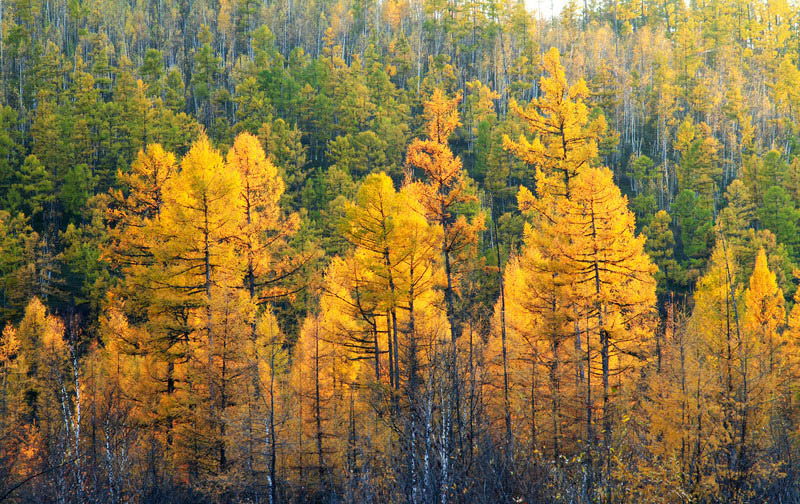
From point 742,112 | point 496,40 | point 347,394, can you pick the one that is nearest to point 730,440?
point 347,394

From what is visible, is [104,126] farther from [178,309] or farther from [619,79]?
[619,79]

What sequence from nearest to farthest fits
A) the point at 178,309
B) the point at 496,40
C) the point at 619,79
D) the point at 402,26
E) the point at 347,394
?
the point at 178,309 → the point at 347,394 → the point at 619,79 → the point at 496,40 → the point at 402,26

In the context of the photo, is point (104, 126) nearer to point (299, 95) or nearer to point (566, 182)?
point (299, 95)

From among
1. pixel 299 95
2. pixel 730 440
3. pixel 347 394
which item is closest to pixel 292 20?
pixel 299 95

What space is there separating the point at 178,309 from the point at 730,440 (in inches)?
573

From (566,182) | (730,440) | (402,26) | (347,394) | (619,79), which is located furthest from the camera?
(402,26)

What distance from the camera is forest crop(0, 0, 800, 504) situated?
12320 millimetres

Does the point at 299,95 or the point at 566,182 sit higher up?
the point at 299,95

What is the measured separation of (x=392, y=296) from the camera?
18453 millimetres

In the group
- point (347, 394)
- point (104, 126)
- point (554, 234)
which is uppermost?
point (104, 126)

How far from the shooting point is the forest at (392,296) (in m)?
12.3

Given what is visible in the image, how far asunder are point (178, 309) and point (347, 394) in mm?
9741

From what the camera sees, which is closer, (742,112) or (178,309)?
(178,309)

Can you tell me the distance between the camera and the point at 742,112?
64938 millimetres
